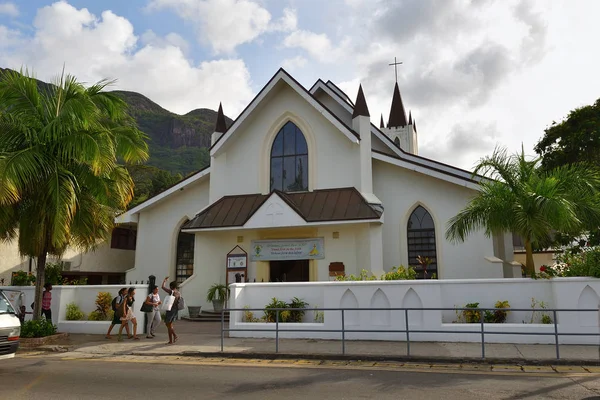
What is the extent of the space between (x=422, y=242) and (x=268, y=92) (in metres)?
8.87

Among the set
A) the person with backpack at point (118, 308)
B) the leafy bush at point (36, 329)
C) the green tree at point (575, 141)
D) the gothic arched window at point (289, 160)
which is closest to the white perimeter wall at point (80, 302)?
the person with backpack at point (118, 308)

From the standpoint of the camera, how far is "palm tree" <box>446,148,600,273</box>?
11.2m

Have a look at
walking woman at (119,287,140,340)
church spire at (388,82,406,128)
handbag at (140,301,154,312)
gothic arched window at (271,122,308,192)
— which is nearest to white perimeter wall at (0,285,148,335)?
walking woman at (119,287,140,340)

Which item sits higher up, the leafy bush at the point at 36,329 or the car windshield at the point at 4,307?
the car windshield at the point at 4,307

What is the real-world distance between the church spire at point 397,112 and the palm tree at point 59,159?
3802cm

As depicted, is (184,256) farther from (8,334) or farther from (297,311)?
(8,334)

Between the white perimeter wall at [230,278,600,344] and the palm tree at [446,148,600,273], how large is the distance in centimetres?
109

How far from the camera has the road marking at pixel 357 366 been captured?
26.2 feet

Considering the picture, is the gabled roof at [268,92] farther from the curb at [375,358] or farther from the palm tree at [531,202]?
the curb at [375,358]

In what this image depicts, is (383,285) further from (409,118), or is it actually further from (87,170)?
(409,118)

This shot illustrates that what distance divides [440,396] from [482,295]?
5905mm

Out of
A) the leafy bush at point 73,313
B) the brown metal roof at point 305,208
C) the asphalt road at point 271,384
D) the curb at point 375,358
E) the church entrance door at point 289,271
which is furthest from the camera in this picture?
the church entrance door at point 289,271

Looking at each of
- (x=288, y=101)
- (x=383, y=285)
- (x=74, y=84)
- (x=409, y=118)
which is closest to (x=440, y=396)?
(x=383, y=285)

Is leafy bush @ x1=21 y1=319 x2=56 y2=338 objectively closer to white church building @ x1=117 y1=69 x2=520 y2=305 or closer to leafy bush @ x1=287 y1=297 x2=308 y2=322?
leafy bush @ x1=287 y1=297 x2=308 y2=322
